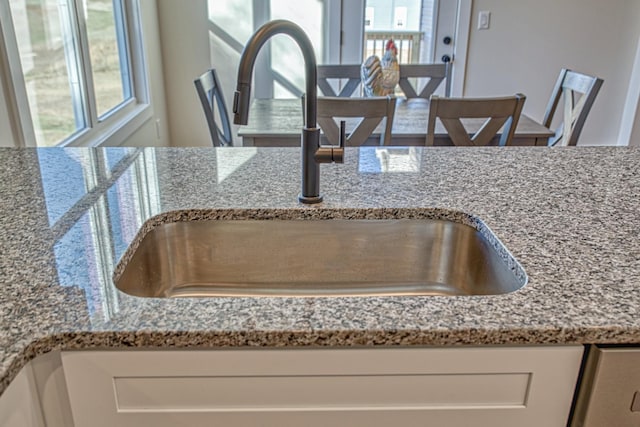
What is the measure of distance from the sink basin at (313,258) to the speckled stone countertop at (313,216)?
0.12ft

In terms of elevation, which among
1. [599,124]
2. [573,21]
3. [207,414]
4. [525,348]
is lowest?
[599,124]

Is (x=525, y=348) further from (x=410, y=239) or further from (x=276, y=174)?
(x=276, y=174)

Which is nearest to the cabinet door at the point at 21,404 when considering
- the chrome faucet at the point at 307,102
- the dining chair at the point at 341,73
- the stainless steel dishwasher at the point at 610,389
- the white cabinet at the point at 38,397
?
the white cabinet at the point at 38,397

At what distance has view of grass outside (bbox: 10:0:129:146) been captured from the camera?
2133mm

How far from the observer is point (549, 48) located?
4000mm

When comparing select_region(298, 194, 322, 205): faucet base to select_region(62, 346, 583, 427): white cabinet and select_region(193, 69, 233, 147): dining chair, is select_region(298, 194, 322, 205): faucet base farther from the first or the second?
select_region(193, 69, 233, 147): dining chair

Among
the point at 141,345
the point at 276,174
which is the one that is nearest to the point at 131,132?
the point at 276,174

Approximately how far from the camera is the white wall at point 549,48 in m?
3.92

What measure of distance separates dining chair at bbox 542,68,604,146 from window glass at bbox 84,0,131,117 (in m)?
2.49

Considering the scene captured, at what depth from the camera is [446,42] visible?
4.04 meters

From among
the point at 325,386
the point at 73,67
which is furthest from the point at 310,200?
the point at 73,67

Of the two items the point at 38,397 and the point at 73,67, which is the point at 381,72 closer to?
the point at 73,67

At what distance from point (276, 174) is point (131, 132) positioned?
2352 mm

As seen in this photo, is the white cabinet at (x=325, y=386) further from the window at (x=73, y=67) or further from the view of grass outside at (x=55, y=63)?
the view of grass outside at (x=55, y=63)
